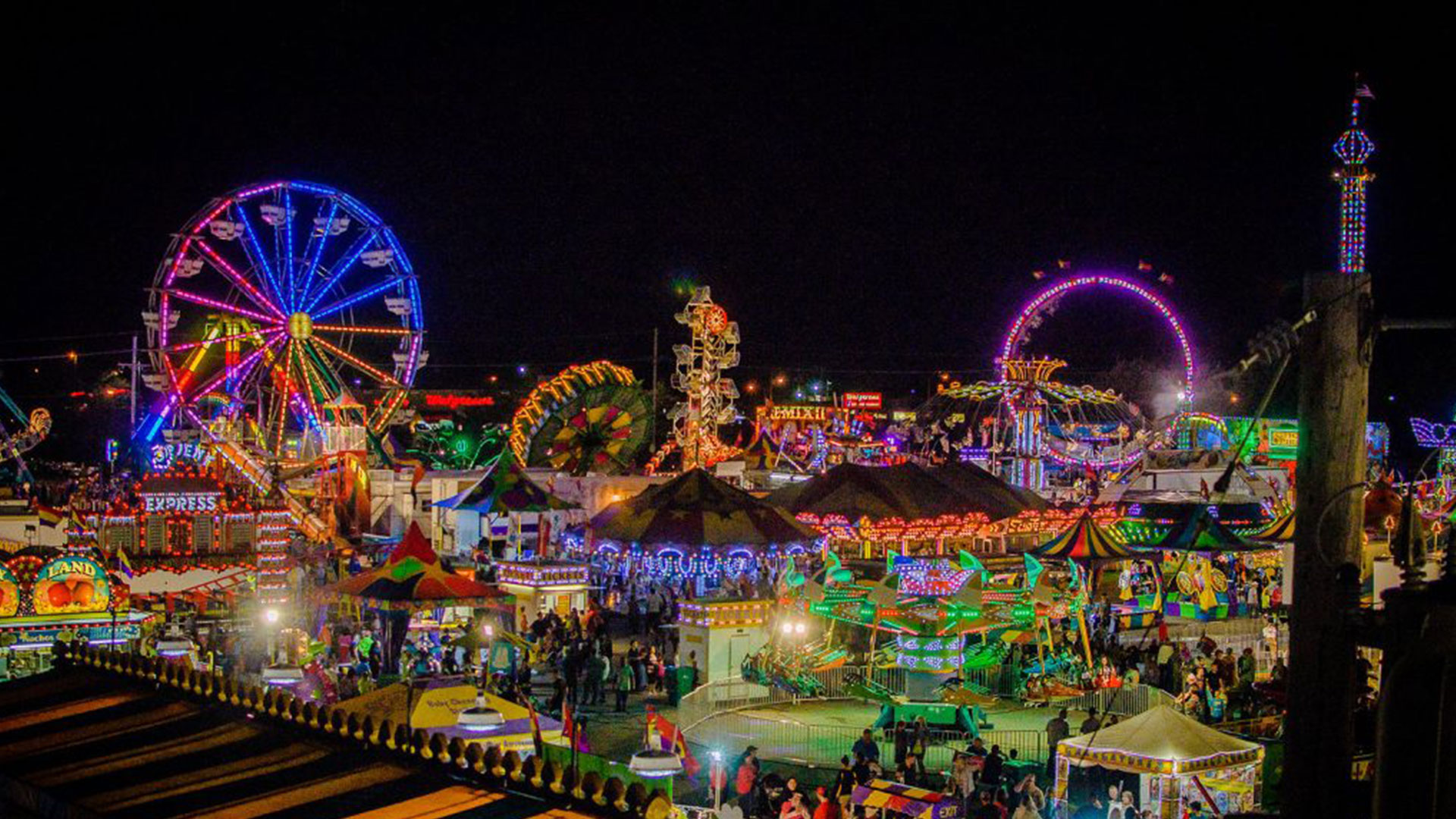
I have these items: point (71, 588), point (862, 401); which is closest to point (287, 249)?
point (71, 588)

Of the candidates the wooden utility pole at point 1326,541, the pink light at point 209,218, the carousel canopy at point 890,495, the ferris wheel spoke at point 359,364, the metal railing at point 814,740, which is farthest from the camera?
the ferris wheel spoke at point 359,364

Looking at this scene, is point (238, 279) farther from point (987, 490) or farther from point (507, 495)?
point (987, 490)

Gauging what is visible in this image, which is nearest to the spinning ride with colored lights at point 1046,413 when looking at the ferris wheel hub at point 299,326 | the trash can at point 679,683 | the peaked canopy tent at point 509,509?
the peaked canopy tent at point 509,509

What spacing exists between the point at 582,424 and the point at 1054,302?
1661cm

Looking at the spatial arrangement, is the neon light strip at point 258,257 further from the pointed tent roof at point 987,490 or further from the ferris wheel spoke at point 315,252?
the pointed tent roof at point 987,490

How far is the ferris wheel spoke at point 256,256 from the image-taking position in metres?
33.3

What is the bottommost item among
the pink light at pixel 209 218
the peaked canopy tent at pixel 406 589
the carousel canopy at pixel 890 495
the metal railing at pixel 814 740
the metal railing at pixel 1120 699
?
the metal railing at pixel 814 740

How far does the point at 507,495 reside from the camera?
27.5 metres

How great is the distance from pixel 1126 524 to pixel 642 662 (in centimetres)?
1178

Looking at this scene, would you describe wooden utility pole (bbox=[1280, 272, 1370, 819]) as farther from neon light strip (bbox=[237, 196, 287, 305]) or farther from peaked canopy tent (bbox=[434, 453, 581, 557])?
neon light strip (bbox=[237, 196, 287, 305])

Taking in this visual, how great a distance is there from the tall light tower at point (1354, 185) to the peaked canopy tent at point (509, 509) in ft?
51.8

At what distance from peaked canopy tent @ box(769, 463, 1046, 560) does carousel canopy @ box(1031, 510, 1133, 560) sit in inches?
156

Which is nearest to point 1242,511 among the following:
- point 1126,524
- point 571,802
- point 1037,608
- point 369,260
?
point 1126,524

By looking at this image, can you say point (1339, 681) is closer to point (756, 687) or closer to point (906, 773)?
point (906, 773)
